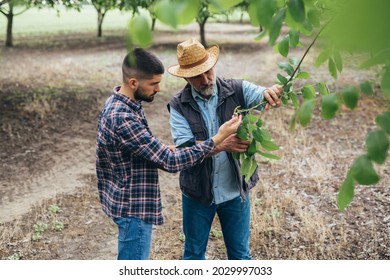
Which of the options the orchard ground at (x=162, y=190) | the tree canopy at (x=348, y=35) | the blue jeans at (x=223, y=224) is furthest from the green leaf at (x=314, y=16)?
the blue jeans at (x=223, y=224)

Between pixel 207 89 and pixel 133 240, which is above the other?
pixel 207 89

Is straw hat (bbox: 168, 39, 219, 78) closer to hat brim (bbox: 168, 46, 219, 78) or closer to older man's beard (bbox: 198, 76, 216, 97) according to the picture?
hat brim (bbox: 168, 46, 219, 78)

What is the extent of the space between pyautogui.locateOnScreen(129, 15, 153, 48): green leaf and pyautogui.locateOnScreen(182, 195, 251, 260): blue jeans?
231cm

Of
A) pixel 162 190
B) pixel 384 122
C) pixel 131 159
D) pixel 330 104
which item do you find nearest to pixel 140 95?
pixel 131 159

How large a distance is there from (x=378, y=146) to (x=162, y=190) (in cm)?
497

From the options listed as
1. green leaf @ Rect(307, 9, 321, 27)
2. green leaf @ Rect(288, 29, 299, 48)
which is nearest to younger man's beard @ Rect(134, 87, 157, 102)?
green leaf @ Rect(288, 29, 299, 48)

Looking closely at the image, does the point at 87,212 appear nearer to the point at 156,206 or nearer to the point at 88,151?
the point at 88,151

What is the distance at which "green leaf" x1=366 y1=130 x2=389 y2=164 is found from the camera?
0.94m

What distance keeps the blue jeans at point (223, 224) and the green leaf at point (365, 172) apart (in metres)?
2.05

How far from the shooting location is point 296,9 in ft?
3.48

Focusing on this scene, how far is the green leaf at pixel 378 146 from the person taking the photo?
941 mm

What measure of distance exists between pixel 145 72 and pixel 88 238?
266 cm

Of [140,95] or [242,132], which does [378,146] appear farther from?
[140,95]
